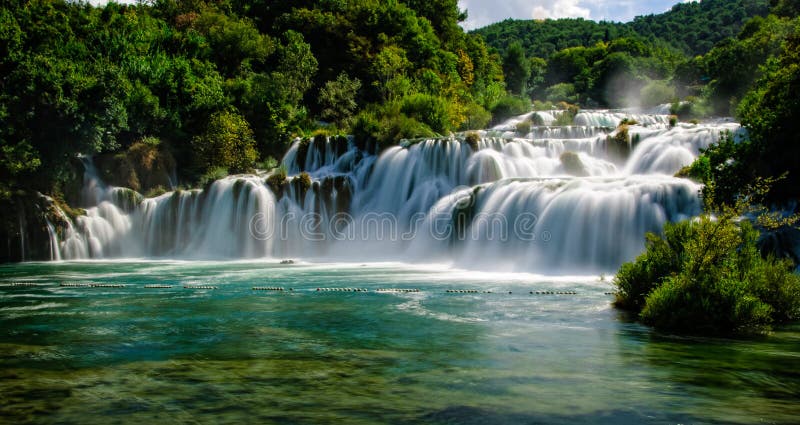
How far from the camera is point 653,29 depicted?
160 m

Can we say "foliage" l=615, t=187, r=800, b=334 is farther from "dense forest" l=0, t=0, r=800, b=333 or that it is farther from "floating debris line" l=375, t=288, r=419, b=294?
"floating debris line" l=375, t=288, r=419, b=294

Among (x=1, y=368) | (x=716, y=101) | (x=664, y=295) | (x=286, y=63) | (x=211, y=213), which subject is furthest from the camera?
(x=716, y=101)

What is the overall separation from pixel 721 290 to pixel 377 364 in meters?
5.77

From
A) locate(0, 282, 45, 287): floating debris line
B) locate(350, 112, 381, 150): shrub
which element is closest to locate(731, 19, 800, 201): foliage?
locate(350, 112, 381, 150): shrub

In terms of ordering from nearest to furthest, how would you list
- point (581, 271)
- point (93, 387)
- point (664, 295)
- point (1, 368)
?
point (93, 387), point (1, 368), point (664, 295), point (581, 271)

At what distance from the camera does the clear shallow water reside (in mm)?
6395

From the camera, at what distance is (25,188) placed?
30109 mm

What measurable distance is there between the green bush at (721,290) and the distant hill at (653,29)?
459 feet

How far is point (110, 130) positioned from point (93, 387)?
29.4 metres

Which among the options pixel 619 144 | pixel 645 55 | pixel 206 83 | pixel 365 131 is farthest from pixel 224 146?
pixel 645 55

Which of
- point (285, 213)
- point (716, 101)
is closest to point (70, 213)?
point (285, 213)

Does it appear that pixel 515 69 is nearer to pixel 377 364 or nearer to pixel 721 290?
pixel 721 290

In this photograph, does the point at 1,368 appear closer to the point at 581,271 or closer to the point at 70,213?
the point at 581,271

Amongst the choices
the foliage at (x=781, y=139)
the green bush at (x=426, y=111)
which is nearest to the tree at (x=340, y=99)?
the green bush at (x=426, y=111)
